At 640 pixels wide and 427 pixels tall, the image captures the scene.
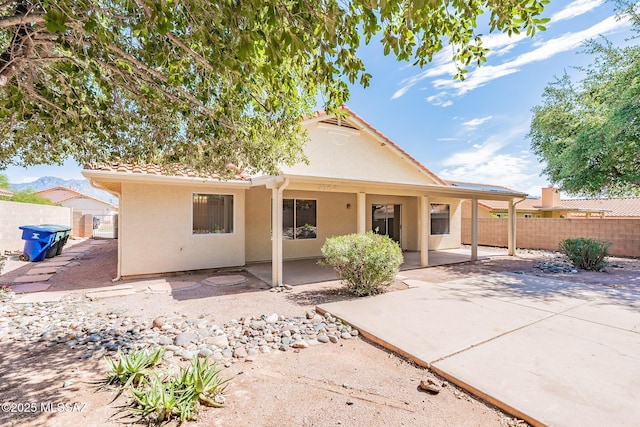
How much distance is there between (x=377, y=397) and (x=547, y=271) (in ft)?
31.8

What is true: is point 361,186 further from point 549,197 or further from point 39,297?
point 549,197

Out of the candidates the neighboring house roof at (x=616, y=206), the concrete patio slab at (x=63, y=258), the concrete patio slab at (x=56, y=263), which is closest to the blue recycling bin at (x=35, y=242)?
the concrete patio slab at (x=63, y=258)

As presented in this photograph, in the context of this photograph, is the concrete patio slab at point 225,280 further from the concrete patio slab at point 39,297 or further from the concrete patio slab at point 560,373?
the concrete patio slab at point 560,373

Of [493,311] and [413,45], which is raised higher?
[413,45]

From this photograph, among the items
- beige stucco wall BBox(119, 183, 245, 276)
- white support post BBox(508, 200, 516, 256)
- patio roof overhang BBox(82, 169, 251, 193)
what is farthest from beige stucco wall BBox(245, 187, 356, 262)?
white support post BBox(508, 200, 516, 256)

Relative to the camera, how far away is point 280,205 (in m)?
7.70

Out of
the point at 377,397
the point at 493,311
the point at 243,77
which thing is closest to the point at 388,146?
the point at 493,311

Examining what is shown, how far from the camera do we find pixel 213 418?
2.71 m

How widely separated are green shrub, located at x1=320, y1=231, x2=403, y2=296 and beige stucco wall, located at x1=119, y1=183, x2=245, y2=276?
445 centimetres

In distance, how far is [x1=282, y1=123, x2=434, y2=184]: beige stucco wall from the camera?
11516mm

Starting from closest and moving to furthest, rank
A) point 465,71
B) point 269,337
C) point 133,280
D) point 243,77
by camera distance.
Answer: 1. point 243,77
2. point 465,71
3. point 269,337
4. point 133,280

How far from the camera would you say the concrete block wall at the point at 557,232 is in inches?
515

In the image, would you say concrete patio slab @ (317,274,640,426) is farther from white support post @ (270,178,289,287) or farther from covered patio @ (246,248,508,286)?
covered patio @ (246,248,508,286)

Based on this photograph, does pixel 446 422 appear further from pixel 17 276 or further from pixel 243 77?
pixel 17 276
